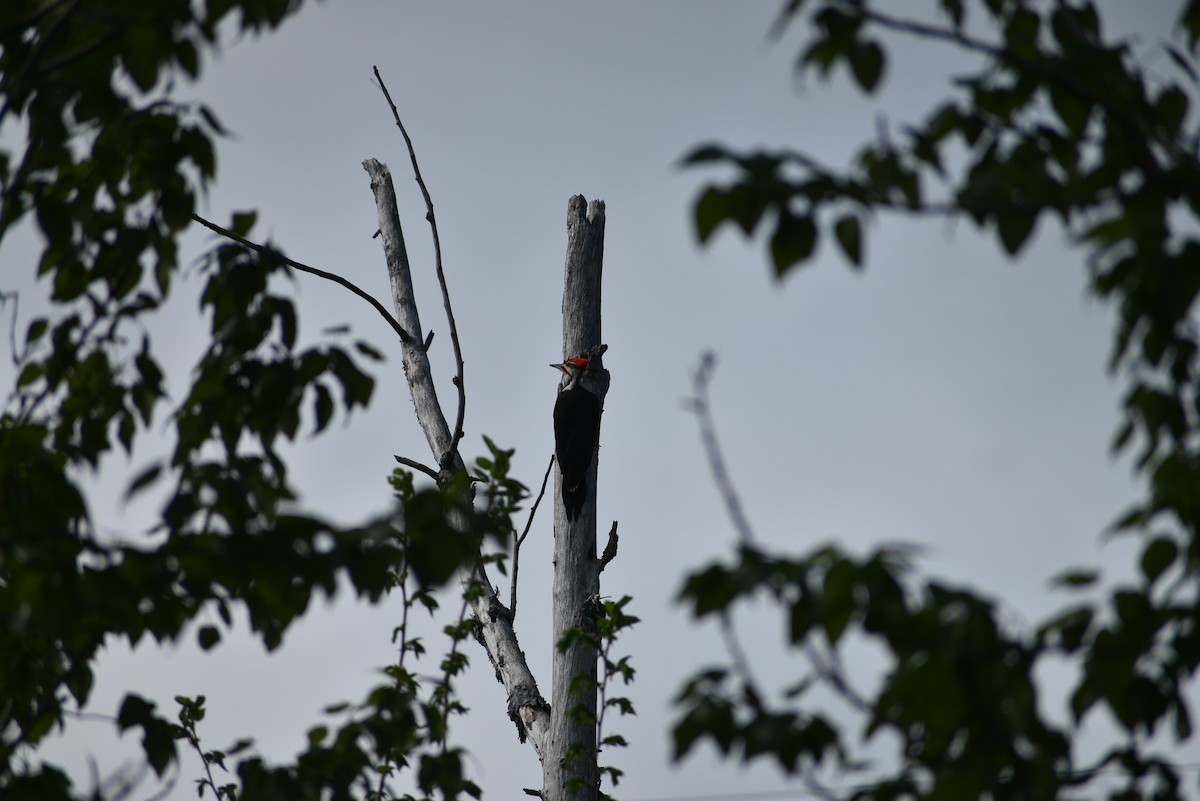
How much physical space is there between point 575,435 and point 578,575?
73 cm

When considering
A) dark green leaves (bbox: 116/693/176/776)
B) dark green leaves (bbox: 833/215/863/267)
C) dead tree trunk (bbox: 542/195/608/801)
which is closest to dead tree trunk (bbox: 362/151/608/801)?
dead tree trunk (bbox: 542/195/608/801)

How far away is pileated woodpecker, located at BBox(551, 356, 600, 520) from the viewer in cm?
525

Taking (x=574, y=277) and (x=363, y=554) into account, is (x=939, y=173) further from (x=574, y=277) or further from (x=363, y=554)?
(x=574, y=277)

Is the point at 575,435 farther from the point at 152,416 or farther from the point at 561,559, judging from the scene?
the point at 152,416

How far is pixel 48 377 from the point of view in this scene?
223 centimetres

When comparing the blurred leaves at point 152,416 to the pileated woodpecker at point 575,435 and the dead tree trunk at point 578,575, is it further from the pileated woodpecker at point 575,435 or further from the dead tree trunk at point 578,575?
the pileated woodpecker at point 575,435

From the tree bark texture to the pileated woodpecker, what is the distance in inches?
22.9

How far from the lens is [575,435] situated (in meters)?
5.34

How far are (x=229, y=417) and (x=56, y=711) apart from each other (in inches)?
27.8

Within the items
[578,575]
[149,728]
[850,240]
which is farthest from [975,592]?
[578,575]

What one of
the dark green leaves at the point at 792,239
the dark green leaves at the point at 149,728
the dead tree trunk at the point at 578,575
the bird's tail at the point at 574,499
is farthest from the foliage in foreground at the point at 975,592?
the bird's tail at the point at 574,499

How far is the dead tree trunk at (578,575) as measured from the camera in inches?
169

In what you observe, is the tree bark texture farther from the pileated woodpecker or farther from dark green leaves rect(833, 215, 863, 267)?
dark green leaves rect(833, 215, 863, 267)

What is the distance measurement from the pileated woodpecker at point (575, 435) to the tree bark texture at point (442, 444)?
58 centimetres
